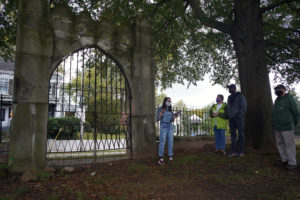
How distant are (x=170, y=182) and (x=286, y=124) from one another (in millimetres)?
3034

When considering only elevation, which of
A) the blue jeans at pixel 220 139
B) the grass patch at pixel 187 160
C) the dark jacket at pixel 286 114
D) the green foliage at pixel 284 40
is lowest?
the grass patch at pixel 187 160

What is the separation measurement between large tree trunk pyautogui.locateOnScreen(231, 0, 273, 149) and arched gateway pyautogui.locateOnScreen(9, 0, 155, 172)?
305 cm

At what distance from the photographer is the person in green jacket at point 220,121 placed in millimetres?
6754

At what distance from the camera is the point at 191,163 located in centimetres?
614

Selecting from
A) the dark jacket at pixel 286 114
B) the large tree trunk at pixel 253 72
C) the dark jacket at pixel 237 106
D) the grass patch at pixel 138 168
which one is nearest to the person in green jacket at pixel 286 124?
the dark jacket at pixel 286 114

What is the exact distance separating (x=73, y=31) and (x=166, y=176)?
15.2 ft

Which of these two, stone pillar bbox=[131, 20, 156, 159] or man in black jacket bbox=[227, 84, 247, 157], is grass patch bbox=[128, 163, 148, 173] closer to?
stone pillar bbox=[131, 20, 156, 159]

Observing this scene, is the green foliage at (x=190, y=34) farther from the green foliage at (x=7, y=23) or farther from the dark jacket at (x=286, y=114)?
the dark jacket at (x=286, y=114)

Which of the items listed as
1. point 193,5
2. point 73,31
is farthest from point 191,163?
point 193,5

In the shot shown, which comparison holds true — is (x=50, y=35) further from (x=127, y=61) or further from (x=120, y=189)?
(x=120, y=189)

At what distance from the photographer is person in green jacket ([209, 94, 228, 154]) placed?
6.75 metres

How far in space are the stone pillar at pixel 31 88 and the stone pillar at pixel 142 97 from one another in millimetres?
2570

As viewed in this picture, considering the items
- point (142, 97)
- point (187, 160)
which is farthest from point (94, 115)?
point (187, 160)

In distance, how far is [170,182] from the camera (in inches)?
179
